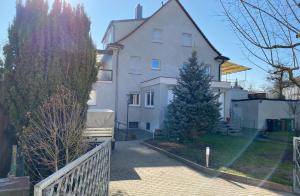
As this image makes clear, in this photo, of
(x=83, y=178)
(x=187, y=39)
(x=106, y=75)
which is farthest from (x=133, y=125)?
(x=83, y=178)

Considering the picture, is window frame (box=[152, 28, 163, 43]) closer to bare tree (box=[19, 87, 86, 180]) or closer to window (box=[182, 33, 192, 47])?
window (box=[182, 33, 192, 47])

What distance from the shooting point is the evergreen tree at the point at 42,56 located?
21.4 feet

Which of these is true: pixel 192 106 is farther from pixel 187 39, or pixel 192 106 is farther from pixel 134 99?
pixel 187 39

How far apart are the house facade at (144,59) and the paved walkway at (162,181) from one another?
1050cm

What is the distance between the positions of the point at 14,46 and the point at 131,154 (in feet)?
24.3

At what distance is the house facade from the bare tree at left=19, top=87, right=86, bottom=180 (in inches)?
574

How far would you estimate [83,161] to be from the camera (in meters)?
3.82

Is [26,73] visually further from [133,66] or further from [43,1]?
A: [133,66]

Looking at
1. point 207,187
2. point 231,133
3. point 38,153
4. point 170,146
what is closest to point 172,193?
point 207,187

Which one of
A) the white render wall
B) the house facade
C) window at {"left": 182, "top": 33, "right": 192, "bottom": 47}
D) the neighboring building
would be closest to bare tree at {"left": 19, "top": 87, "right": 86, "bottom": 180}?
the house facade

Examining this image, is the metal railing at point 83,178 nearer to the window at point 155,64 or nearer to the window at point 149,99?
the window at point 149,99

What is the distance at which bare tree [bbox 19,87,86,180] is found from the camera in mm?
6148

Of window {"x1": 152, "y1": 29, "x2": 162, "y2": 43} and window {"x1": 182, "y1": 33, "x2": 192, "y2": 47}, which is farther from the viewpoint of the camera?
window {"x1": 182, "y1": 33, "x2": 192, "y2": 47}

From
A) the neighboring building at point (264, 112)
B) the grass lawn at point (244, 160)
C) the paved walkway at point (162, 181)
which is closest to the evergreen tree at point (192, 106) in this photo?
the grass lawn at point (244, 160)
